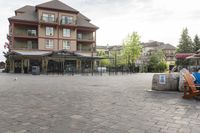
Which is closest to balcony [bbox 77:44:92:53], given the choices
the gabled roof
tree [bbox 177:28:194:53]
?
the gabled roof

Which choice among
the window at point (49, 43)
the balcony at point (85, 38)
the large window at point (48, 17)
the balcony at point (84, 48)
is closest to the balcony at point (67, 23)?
the large window at point (48, 17)

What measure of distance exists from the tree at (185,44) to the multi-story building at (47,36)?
28.9 m

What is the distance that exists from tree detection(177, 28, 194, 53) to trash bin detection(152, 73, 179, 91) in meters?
54.8

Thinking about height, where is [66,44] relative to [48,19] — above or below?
below

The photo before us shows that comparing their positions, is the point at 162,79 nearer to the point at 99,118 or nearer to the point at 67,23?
the point at 99,118

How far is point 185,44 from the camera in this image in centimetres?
6259

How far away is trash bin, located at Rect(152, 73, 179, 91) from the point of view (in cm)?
1040

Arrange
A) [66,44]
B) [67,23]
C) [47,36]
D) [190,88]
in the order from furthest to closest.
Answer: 1. [66,44]
2. [67,23]
3. [47,36]
4. [190,88]

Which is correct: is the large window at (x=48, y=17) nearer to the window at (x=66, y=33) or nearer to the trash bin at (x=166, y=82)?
the window at (x=66, y=33)

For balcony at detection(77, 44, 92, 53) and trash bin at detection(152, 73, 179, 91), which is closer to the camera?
trash bin at detection(152, 73, 179, 91)

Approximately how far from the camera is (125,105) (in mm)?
7203

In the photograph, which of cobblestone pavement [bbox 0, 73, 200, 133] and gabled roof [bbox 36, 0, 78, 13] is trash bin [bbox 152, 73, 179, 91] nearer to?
cobblestone pavement [bbox 0, 73, 200, 133]

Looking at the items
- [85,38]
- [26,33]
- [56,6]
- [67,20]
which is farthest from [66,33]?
[26,33]

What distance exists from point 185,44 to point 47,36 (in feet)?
126
